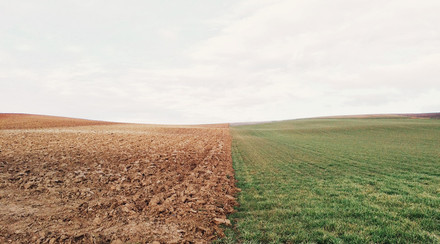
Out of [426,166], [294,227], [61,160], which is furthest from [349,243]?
[61,160]

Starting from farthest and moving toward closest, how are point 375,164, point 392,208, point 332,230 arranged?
1. point 375,164
2. point 392,208
3. point 332,230

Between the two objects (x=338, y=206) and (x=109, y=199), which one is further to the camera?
(x=109, y=199)

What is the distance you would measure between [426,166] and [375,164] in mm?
2902

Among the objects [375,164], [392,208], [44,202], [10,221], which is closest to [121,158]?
[44,202]

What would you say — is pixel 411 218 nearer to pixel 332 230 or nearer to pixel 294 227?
pixel 332 230

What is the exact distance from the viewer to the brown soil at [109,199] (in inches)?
243

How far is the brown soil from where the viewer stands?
6.18 m

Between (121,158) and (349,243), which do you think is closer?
(349,243)

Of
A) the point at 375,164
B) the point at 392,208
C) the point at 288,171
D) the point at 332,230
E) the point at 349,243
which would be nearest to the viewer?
the point at 349,243

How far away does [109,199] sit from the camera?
29.3 ft

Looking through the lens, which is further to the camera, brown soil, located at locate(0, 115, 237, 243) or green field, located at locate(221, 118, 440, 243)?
→ brown soil, located at locate(0, 115, 237, 243)

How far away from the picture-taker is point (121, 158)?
658 inches

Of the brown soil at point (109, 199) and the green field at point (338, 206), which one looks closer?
the green field at point (338, 206)

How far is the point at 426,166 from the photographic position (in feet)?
49.9
